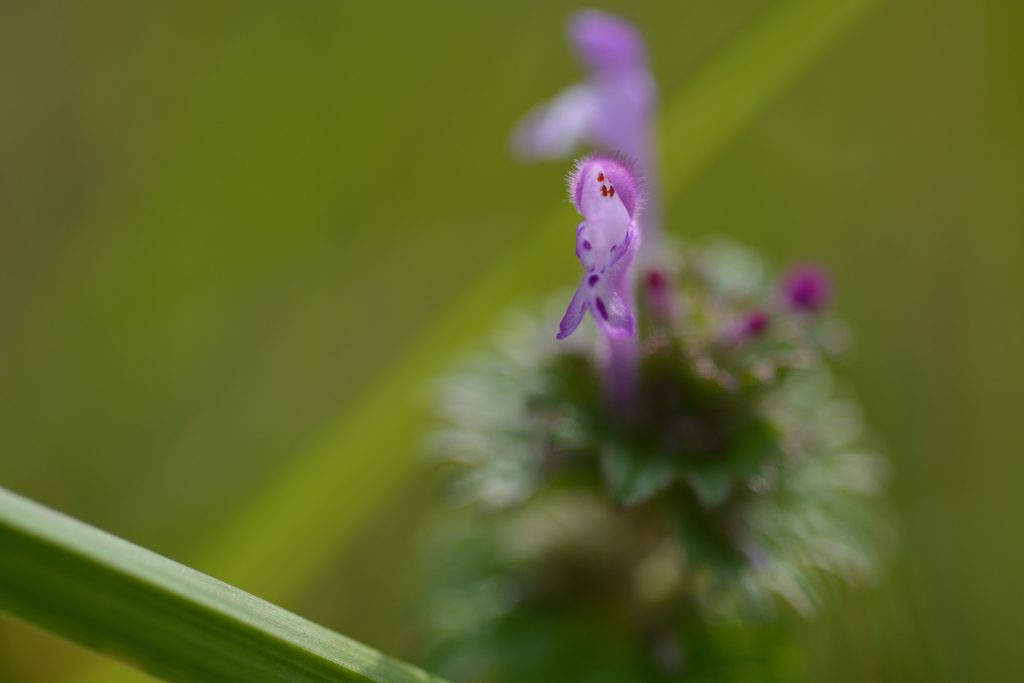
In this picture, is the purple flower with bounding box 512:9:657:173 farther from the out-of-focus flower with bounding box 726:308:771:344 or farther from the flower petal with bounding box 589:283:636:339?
the flower petal with bounding box 589:283:636:339

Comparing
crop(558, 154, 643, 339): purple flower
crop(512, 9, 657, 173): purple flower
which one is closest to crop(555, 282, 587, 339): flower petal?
crop(558, 154, 643, 339): purple flower

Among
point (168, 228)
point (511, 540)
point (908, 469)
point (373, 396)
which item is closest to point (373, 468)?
point (373, 396)

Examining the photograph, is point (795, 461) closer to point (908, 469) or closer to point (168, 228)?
point (908, 469)

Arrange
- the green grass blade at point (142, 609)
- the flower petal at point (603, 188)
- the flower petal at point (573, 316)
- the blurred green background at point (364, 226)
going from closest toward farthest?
the green grass blade at point (142, 609)
the flower petal at point (573, 316)
the flower petal at point (603, 188)
the blurred green background at point (364, 226)

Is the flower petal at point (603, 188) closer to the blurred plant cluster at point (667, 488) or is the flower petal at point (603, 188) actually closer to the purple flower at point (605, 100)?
the blurred plant cluster at point (667, 488)

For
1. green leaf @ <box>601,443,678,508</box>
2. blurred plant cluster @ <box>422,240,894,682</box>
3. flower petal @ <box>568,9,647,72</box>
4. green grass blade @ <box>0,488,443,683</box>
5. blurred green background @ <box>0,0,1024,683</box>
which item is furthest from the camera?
blurred green background @ <box>0,0,1024,683</box>

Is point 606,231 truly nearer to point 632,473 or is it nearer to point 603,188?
point 603,188

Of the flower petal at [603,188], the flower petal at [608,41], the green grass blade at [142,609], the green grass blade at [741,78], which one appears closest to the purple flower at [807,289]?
the flower petal at [603,188]
